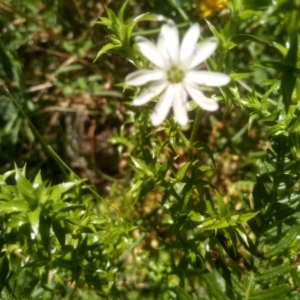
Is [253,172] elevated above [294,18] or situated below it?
below

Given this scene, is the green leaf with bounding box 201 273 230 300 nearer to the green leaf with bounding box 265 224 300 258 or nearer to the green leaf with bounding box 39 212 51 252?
the green leaf with bounding box 265 224 300 258

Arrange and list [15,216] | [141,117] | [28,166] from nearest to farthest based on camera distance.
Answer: [15,216] → [141,117] → [28,166]

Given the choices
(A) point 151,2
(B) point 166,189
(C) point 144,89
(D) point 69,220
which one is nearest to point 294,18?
(C) point 144,89

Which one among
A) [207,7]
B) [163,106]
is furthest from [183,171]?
[207,7]

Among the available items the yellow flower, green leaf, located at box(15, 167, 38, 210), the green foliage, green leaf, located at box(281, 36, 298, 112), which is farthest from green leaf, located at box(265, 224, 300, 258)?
the yellow flower

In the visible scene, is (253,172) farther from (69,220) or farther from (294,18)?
(294,18)

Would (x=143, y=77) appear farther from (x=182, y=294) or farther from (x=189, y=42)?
(x=182, y=294)

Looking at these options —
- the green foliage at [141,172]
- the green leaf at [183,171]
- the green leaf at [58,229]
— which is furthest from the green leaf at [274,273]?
the green leaf at [58,229]
